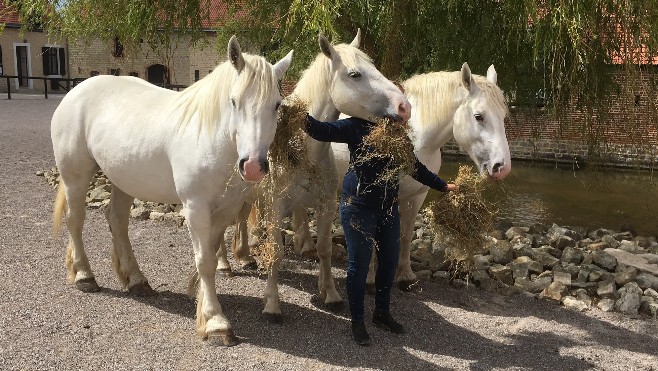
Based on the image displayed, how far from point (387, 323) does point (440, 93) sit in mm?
1752

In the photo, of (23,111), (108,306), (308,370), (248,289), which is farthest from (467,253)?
(23,111)

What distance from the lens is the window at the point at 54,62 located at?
33.0 metres

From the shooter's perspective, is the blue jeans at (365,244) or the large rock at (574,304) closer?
the blue jeans at (365,244)

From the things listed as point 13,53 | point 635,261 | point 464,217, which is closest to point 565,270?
point 635,261

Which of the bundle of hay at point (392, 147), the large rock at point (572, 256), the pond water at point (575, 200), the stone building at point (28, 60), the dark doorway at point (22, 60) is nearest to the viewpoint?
the bundle of hay at point (392, 147)

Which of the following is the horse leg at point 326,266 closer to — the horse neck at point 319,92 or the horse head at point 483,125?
the horse neck at point 319,92

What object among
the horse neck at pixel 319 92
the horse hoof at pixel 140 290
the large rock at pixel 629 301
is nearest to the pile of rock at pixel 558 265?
the large rock at pixel 629 301

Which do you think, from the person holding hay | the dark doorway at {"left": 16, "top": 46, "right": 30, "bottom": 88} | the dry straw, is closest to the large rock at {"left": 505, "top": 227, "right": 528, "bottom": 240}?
the person holding hay

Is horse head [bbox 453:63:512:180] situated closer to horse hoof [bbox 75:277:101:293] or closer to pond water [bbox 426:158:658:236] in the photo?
Result: horse hoof [bbox 75:277:101:293]

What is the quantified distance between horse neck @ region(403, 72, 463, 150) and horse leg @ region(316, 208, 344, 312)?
0.95 metres

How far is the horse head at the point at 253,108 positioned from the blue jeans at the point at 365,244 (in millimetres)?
759

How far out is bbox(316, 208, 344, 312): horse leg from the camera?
4.34 meters

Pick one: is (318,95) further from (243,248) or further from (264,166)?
(243,248)

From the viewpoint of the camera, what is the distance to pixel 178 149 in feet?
12.3
